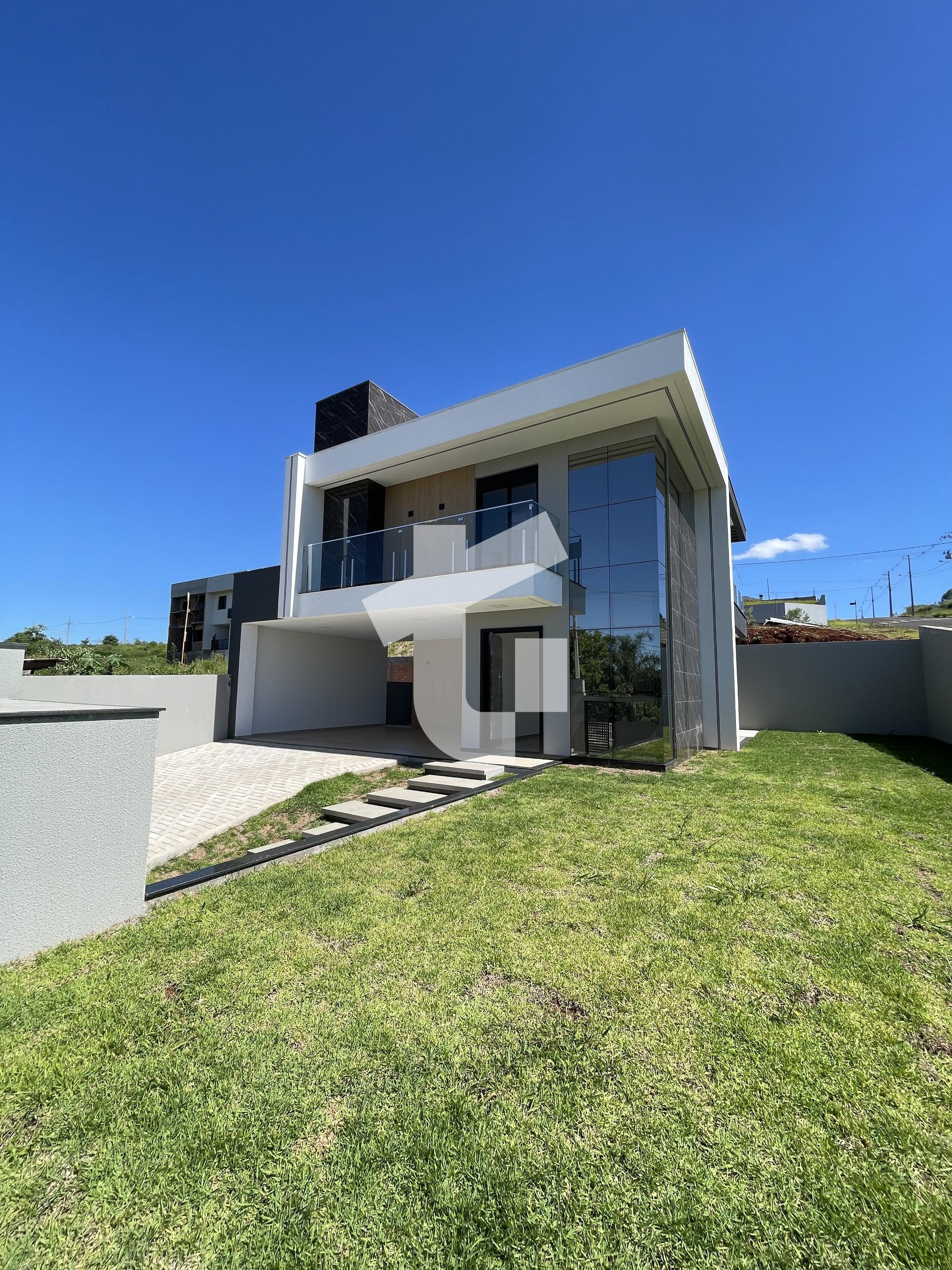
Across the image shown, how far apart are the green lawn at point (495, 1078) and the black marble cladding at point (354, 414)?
12331 mm

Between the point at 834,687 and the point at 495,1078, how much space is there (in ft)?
49.0

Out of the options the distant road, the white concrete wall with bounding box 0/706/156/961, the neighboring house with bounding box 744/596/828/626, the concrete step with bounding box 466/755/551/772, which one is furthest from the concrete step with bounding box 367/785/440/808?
the distant road

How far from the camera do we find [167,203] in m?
7.88

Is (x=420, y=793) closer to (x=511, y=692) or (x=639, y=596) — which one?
(x=511, y=692)

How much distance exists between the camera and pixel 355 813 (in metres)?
5.96

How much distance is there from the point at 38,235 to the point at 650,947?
11963 mm

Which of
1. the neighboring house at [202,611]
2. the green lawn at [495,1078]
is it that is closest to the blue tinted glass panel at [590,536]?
the green lawn at [495,1078]

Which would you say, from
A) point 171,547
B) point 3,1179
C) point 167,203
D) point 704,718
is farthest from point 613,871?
point 171,547

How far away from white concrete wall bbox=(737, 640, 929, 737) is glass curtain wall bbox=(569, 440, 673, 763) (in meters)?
7.68

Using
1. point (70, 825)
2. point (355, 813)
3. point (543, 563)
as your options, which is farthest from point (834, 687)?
point (70, 825)

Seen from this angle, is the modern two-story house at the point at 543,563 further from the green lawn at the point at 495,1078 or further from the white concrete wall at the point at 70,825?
the white concrete wall at the point at 70,825

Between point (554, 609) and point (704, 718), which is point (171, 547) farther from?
point (704, 718)

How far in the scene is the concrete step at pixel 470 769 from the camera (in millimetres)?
7594

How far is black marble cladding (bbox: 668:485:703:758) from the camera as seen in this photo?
8820 mm
